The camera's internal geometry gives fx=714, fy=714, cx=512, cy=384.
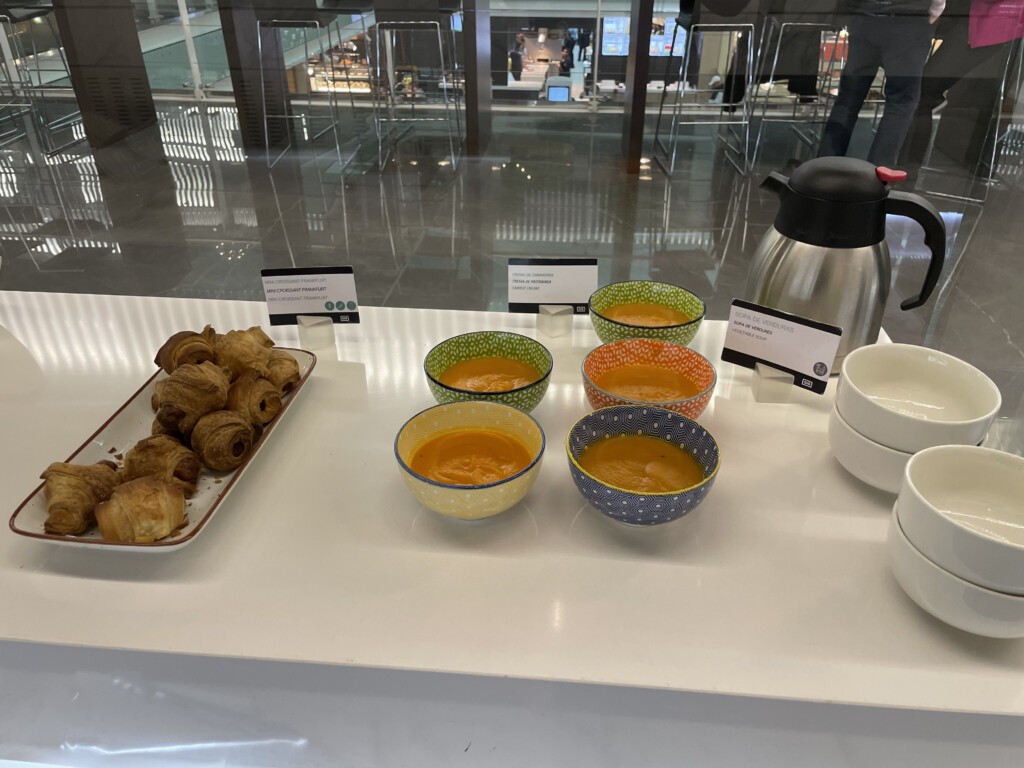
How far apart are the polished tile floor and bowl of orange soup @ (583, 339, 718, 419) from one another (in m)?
1.03

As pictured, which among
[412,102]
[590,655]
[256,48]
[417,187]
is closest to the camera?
[590,655]

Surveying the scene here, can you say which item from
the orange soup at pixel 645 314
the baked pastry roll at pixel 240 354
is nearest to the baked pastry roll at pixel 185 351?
the baked pastry roll at pixel 240 354

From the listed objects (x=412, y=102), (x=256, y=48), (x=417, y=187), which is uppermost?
(x=256, y=48)

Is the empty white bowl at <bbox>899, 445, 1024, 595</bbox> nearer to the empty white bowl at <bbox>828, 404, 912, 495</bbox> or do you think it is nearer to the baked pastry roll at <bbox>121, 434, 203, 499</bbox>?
the empty white bowl at <bbox>828, 404, 912, 495</bbox>

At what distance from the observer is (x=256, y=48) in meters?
3.65

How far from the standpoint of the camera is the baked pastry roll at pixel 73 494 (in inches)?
25.6

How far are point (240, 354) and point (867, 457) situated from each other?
2.27 ft

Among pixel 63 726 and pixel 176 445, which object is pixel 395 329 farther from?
pixel 63 726

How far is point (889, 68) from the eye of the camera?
329 cm

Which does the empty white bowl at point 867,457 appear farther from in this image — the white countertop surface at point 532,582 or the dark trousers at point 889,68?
the dark trousers at point 889,68

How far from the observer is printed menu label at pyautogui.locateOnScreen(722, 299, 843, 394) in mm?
816

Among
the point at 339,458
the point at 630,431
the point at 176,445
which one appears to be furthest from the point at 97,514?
the point at 630,431

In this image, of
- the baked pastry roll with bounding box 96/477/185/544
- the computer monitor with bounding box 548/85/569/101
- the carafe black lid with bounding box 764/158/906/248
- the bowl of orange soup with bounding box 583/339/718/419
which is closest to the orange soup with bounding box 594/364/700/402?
the bowl of orange soup with bounding box 583/339/718/419

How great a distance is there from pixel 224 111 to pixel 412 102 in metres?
1.03
